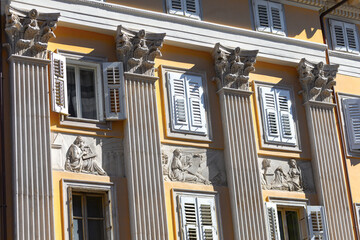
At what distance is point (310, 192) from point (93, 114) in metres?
7.22

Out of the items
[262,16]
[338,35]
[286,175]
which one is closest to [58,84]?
[286,175]

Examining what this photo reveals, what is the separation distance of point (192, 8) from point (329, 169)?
20.9ft

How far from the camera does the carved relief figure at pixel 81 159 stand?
24234mm

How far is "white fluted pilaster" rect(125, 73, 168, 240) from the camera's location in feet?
80.3

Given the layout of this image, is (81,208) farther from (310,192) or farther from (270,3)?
(270,3)

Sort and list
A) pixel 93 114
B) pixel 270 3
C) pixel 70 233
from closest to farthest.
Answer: pixel 70 233 → pixel 93 114 → pixel 270 3

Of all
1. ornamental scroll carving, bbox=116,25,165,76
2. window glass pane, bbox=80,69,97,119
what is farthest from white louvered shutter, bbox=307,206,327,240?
window glass pane, bbox=80,69,97,119

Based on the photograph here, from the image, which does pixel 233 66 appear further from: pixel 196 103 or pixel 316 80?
pixel 316 80

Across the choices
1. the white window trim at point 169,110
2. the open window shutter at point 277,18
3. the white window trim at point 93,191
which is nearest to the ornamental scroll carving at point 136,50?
the white window trim at point 169,110

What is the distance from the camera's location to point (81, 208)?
79.7ft

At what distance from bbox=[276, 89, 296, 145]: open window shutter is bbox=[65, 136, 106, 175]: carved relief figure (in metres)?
6.38

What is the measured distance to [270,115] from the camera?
92.7ft

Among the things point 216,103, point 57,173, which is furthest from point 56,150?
point 216,103

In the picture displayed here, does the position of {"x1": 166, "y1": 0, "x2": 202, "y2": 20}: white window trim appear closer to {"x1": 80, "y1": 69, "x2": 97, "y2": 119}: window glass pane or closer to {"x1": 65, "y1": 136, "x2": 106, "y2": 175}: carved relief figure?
{"x1": 80, "y1": 69, "x2": 97, "y2": 119}: window glass pane
